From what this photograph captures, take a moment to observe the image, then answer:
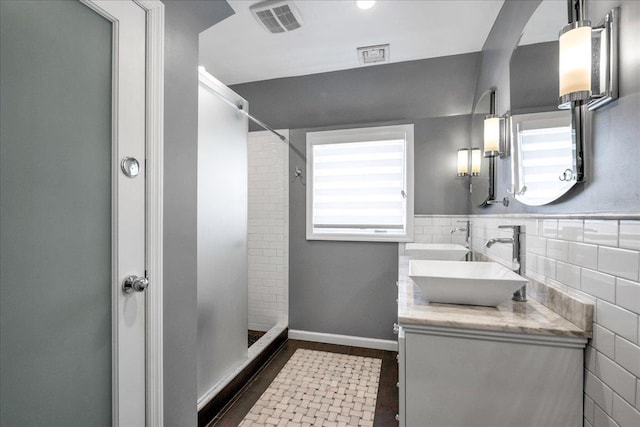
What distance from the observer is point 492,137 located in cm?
187

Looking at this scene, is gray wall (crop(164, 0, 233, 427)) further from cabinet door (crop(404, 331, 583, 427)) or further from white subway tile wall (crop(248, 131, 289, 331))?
white subway tile wall (crop(248, 131, 289, 331))

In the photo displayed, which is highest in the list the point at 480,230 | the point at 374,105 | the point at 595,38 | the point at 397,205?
the point at 374,105

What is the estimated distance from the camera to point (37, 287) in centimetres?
91

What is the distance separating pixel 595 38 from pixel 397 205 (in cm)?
197

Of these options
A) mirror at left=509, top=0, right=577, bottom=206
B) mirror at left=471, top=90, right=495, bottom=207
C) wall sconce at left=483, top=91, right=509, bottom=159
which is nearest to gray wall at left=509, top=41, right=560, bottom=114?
mirror at left=509, top=0, right=577, bottom=206

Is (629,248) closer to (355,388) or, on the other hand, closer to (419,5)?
(355,388)

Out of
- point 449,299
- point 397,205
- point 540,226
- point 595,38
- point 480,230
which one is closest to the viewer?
point 595,38

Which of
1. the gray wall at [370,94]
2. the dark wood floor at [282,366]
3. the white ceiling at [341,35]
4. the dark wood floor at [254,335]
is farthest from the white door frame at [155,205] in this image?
the gray wall at [370,94]

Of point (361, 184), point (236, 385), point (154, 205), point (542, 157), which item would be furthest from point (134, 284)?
point (361, 184)

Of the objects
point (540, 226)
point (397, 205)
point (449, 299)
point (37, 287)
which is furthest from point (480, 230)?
point (37, 287)

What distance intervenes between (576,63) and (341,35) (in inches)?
77.7

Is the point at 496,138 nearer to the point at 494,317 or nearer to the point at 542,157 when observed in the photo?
the point at 542,157

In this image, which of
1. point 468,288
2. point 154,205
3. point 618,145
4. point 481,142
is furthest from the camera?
point 481,142

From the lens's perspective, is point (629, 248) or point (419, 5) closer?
point (629, 248)
